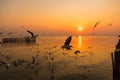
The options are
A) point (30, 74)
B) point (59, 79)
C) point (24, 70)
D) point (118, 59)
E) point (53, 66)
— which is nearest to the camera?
point (118, 59)

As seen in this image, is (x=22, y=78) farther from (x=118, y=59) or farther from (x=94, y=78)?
(x=118, y=59)

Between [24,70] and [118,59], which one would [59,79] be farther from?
[118,59]

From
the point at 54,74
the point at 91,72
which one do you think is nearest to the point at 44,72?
the point at 54,74

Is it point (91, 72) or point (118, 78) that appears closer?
point (118, 78)

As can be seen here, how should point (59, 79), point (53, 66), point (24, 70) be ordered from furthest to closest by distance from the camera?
point (53, 66), point (24, 70), point (59, 79)

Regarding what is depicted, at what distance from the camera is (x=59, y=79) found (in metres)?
28.0

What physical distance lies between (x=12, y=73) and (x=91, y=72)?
35.4 feet

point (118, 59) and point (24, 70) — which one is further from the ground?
point (118, 59)

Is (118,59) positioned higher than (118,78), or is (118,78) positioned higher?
(118,59)

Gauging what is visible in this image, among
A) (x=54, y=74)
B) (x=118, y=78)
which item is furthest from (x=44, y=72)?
(x=118, y=78)

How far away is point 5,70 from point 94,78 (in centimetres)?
1256

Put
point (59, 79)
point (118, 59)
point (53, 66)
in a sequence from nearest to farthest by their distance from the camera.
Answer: point (118, 59)
point (59, 79)
point (53, 66)

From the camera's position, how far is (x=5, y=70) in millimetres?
32094

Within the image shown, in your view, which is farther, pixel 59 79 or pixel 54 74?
pixel 54 74
